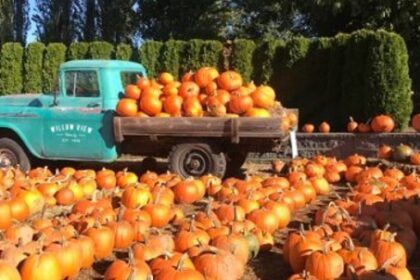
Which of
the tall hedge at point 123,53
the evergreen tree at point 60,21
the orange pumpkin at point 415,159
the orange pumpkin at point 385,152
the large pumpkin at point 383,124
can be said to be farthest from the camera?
the evergreen tree at point 60,21

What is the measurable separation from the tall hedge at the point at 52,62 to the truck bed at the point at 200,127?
7.87 meters

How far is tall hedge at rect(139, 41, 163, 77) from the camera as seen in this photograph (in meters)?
15.1

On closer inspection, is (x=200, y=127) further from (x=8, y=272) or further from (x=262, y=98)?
(x=8, y=272)

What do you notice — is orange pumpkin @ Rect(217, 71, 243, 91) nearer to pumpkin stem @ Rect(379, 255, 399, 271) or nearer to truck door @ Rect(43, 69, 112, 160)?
truck door @ Rect(43, 69, 112, 160)

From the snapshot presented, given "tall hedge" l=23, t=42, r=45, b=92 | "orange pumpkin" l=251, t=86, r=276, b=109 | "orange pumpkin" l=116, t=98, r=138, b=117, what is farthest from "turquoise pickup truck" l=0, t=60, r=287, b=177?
"tall hedge" l=23, t=42, r=45, b=92

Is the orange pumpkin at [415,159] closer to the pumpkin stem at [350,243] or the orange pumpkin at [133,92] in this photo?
the orange pumpkin at [133,92]

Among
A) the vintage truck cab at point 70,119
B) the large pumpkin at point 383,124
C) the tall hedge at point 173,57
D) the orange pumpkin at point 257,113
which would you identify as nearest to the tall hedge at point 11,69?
the tall hedge at point 173,57

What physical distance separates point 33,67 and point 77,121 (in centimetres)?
778

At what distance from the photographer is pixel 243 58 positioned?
14461mm

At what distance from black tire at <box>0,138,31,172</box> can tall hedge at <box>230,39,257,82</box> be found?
6.19 metres

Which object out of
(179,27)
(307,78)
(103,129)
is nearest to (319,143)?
(307,78)

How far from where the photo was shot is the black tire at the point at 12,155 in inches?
378

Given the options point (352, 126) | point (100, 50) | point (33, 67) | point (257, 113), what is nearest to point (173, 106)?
point (257, 113)

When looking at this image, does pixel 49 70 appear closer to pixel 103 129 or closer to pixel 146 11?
pixel 103 129
